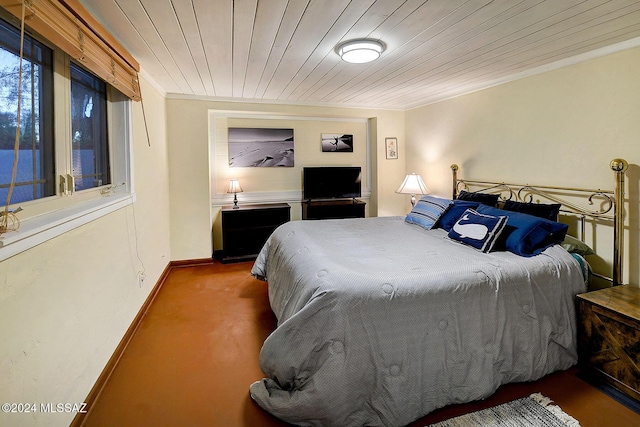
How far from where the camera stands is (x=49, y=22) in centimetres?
143

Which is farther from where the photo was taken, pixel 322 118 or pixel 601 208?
pixel 322 118

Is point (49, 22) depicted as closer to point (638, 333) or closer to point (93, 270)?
point (93, 270)

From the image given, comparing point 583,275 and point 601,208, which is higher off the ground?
point 601,208

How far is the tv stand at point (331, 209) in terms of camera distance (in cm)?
500

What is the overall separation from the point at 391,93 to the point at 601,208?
2500 millimetres

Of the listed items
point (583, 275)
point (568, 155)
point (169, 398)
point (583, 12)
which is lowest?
point (169, 398)

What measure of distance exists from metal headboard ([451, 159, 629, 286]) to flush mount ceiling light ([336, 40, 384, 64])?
185 centimetres

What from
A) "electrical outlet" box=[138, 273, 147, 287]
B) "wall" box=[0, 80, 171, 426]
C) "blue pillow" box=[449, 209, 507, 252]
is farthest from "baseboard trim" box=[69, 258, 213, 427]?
"blue pillow" box=[449, 209, 507, 252]

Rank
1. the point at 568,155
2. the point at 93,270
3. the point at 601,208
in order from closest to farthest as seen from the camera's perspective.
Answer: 1. the point at 93,270
2. the point at 601,208
3. the point at 568,155

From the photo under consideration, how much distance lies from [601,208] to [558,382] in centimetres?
140

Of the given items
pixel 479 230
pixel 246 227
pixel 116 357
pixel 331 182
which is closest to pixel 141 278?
pixel 116 357

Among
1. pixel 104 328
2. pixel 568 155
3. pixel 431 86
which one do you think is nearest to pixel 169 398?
pixel 104 328

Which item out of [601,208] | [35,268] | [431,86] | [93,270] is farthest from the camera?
[431,86]

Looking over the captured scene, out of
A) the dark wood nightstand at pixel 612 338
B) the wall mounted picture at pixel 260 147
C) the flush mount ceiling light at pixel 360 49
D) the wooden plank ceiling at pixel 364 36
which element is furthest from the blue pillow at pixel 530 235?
the wall mounted picture at pixel 260 147
